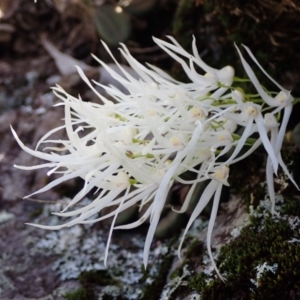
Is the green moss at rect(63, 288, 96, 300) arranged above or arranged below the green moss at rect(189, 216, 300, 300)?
below

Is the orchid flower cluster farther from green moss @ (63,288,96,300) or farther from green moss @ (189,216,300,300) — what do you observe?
green moss @ (63,288,96,300)

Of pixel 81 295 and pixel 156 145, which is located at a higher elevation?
pixel 156 145

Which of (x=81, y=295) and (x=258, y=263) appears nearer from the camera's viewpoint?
(x=258, y=263)

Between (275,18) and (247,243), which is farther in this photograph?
(275,18)

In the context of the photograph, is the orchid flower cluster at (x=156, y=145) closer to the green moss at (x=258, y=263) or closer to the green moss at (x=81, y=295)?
the green moss at (x=258, y=263)

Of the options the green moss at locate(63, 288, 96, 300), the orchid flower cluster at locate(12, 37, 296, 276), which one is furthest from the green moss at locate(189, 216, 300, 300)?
the green moss at locate(63, 288, 96, 300)

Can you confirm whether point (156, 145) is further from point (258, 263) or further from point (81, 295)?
point (81, 295)

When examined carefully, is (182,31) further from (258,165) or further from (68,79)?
(258,165)

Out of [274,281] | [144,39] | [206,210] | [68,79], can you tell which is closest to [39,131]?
[68,79]

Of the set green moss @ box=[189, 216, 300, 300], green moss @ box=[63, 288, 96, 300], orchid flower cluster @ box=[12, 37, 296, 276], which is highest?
orchid flower cluster @ box=[12, 37, 296, 276]

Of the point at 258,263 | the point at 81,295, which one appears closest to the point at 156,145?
the point at 258,263

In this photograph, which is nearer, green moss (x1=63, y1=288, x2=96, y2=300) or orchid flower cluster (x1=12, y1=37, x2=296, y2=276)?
orchid flower cluster (x1=12, y1=37, x2=296, y2=276)
